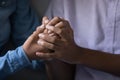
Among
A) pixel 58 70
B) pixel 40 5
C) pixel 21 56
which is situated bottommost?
pixel 58 70

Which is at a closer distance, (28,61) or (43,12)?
(28,61)

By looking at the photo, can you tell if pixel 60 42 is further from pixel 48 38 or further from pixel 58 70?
pixel 58 70

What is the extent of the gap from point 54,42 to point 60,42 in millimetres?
20

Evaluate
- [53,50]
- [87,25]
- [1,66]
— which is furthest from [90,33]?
[1,66]

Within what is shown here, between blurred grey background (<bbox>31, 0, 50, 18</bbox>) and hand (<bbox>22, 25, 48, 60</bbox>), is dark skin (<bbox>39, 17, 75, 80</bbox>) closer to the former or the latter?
hand (<bbox>22, 25, 48, 60</bbox>)

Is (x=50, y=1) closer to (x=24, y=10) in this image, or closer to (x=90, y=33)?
(x=24, y=10)

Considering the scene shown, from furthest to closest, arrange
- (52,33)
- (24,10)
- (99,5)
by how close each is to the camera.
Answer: (24,10)
(99,5)
(52,33)

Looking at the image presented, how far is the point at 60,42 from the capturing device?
847 millimetres

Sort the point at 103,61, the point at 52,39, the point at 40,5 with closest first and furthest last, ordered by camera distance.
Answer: the point at 52,39 → the point at 103,61 → the point at 40,5

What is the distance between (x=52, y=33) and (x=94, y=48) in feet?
0.68

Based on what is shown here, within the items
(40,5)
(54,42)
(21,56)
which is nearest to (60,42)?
(54,42)

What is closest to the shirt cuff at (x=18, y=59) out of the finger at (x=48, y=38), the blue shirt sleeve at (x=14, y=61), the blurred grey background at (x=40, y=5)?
the blue shirt sleeve at (x=14, y=61)

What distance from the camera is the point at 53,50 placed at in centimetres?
87

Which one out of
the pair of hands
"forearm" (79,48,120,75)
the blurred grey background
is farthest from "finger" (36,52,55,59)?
the blurred grey background
